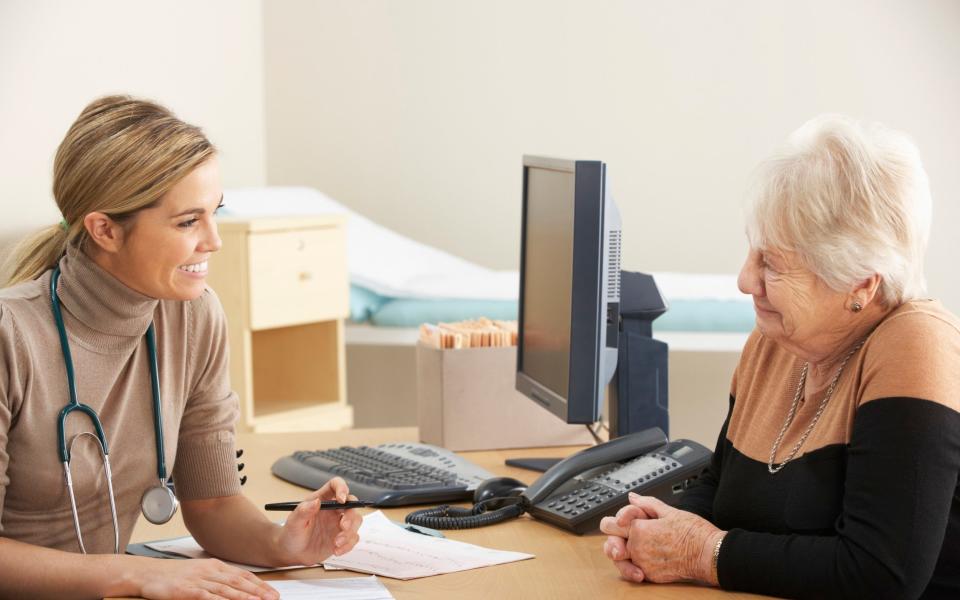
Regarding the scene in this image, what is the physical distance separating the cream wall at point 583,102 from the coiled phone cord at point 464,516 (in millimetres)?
4185

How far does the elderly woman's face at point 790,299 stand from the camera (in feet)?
4.73

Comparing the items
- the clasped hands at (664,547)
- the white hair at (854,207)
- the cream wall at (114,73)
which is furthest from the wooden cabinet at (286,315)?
the white hair at (854,207)

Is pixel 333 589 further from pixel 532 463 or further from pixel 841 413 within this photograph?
pixel 532 463

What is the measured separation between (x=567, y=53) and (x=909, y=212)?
468 cm

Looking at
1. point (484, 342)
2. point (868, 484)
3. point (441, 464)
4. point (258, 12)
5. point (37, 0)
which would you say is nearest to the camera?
point (868, 484)

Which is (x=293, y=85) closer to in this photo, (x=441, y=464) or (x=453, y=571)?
(x=441, y=464)

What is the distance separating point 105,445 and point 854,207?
1.01 m

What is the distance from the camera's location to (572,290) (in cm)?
186

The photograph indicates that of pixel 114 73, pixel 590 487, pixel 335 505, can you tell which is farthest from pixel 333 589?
pixel 114 73

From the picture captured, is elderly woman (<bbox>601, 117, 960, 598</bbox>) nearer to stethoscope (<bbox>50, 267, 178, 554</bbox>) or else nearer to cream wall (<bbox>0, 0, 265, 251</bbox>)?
stethoscope (<bbox>50, 267, 178, 554</bbox>)

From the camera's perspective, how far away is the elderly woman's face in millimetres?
1442

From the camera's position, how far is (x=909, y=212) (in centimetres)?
140

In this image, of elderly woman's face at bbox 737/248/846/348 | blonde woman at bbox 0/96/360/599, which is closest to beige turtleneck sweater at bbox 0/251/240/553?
blonde woman at bbox 0/96/360/599

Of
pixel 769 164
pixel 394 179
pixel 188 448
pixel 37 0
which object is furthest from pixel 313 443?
pixel 394 179
